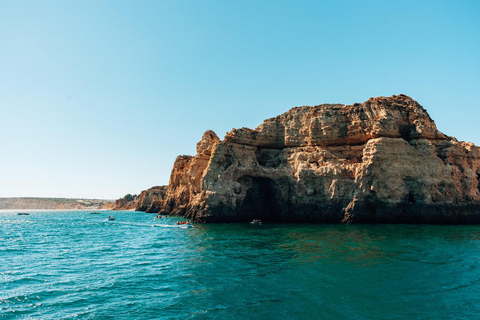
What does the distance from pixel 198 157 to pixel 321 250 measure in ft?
123

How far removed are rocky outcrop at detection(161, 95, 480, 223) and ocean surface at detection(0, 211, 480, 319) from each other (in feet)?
37.7

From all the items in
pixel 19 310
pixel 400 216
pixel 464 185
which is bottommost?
pixel 19 310

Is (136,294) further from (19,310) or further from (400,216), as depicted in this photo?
(400,216)

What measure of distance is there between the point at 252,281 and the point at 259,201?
30675mm

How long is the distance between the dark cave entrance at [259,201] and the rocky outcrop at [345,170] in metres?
0.15

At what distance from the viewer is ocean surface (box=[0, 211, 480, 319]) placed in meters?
10.4

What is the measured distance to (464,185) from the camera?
33.9 meters

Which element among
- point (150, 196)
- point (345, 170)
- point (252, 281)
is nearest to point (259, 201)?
point (345, 170)

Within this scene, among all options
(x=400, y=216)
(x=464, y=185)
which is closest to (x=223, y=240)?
(x=400, y=216)

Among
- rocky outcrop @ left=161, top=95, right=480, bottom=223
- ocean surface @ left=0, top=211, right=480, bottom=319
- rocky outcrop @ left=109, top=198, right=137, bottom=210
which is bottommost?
ocean surface @ left=0, top=211, right=480, bottom=319

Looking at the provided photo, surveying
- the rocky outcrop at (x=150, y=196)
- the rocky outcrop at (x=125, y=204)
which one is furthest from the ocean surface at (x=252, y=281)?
the rocky outcrop at (x=125, y=204)

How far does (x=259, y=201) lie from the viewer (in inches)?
1736

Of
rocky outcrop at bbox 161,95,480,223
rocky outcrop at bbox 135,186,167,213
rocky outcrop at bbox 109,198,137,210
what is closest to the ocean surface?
rocky outcrop at bbox 161,95,480,223

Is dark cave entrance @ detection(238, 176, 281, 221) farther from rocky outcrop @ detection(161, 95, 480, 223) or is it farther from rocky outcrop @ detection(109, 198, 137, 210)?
rocky outcrop @ detection(109, 198, 137, 210)
